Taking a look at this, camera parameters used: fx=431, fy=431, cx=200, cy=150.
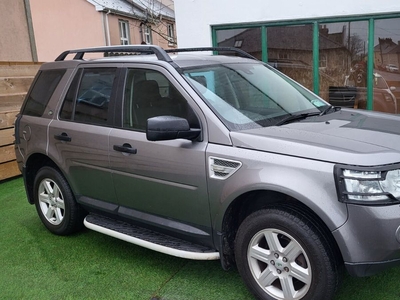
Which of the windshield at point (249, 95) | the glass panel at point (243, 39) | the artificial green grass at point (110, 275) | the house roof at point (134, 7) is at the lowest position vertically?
the artificial green grass at point (110, 275)

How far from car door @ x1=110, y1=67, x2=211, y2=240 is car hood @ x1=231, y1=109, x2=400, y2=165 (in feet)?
1.51

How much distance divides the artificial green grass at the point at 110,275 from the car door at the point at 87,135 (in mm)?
532

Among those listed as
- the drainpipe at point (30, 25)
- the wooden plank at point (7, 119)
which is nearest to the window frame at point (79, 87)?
the wooden plank at point (7, 119)

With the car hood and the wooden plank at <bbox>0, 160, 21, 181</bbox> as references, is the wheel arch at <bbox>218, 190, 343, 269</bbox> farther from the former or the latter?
the wooden plank at <bbox>0, 160, 21, 181</bbox>

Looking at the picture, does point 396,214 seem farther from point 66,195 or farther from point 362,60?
point 362,60

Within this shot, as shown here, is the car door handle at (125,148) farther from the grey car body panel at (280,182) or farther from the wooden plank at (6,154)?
the wooden plank at (6,154)

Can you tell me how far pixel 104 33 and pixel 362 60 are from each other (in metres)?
17.2

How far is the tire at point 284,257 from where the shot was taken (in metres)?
2.73

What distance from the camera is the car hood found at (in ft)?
8.61

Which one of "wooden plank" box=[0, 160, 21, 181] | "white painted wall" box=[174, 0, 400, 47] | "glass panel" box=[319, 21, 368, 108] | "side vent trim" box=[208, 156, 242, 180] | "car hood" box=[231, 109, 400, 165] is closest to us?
"car hood" box=[231, 109, 400, 165]

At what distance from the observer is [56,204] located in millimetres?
4617

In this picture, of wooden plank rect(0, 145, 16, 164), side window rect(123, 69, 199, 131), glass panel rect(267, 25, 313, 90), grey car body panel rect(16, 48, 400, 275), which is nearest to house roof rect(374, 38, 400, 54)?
glass panel rect(267, 25, 313, 90)

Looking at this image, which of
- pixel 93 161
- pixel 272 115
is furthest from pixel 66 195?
pixel 272 115

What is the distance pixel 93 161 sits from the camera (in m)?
3.98
